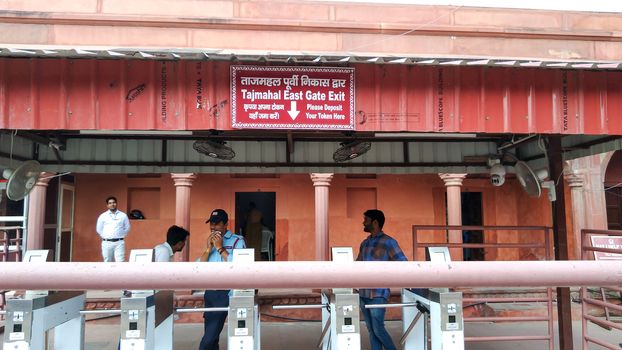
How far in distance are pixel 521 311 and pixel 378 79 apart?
5988 mm

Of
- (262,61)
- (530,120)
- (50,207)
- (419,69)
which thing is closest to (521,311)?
(530,120)

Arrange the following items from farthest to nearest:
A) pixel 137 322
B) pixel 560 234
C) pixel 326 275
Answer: pixel 560 234, pixel 137 322, pixel 326 275

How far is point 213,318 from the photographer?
456cm

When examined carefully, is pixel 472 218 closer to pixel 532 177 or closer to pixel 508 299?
pixel 532 177

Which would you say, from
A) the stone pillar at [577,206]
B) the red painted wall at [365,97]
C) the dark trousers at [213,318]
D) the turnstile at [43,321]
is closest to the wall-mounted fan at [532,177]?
the red painted wall at [365,97]

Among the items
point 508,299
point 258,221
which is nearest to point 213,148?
point 508,299

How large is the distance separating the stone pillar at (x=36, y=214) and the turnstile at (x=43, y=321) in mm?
7596

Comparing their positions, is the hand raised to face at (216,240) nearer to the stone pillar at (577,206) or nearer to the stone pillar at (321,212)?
the stone pillar at (321,212)

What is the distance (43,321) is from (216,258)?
2.16 meters

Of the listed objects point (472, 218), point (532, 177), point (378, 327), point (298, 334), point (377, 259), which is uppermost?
point (532, 177)

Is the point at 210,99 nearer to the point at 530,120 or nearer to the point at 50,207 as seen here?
the point at 530,120

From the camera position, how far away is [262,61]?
12.7 ft

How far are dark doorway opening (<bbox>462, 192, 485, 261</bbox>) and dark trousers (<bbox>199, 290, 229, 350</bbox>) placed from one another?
969 centimetres

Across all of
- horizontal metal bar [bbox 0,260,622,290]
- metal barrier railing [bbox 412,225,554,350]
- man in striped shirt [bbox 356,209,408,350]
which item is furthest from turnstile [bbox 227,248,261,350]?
metal barrier railing [bbox 412,225,554,350]
